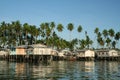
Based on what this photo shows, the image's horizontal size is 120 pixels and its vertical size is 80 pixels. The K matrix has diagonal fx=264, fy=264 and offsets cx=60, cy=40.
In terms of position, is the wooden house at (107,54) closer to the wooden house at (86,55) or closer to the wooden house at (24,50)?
the wooden house at (86,55)

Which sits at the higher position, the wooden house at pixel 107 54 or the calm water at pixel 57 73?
the wooden house at pixel 107 54

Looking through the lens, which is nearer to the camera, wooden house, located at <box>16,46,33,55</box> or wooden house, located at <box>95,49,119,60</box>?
wooden house, located at <box>16,46,33,55</box>

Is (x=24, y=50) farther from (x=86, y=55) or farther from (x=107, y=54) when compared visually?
(x=107, y=54)

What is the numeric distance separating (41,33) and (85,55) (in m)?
27.3

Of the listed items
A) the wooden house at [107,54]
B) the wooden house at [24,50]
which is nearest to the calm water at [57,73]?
the wooden house at [24,50]

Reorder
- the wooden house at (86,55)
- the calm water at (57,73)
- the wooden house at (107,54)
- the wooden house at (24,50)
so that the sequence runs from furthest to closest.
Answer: the wooden house at (107,54)
the wooden house at (86,55)
the wooden house at (24,50)
the calm water at (57,73)

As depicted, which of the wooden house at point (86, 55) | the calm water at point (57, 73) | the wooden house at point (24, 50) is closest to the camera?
the calm water at point (57, 73)

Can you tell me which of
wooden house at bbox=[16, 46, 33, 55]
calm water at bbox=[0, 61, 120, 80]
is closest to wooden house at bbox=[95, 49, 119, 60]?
wooden house at bbox=[16, 46, 33, 55]

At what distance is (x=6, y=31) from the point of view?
132 m

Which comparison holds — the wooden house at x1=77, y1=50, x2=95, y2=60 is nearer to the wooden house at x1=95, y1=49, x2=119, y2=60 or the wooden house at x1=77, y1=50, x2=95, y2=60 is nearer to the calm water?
the wooden house at x1=95, y1=49, x2=119, y2=60

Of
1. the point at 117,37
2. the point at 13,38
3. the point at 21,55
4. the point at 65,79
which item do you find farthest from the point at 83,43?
the point at 65,79

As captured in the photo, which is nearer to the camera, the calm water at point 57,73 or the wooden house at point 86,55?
the calm water at point 57,73

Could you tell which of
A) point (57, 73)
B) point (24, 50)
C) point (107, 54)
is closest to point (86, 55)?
point (107, 54)

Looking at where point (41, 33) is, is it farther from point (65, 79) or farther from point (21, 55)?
point (65, 79)
